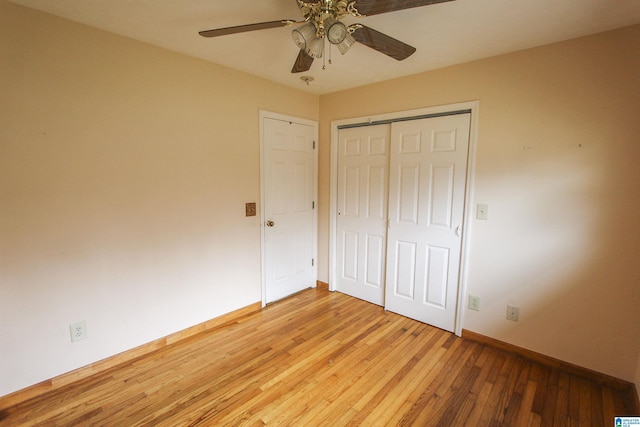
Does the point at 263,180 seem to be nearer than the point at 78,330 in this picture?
No

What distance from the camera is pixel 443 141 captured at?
258 centimetres

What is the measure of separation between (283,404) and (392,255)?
1.72 meters

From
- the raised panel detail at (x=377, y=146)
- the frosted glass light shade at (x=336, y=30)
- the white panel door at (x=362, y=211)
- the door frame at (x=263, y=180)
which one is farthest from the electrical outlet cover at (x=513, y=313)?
the frosted glass light shade at (x=336, y=30)

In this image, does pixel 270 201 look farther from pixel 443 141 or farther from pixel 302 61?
pixel 443 141

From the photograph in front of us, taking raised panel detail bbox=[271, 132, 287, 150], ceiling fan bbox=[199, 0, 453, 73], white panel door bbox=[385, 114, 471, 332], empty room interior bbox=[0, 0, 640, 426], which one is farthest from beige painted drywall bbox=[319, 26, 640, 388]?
raised panel detail bbox=[271, 132, 287, 150]

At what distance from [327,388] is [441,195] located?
5.92ft

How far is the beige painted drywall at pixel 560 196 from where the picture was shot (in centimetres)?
188

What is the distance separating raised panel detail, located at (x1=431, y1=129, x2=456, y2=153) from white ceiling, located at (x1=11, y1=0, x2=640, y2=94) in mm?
564

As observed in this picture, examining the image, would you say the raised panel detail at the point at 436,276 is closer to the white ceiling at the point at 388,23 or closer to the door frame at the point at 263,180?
the door frame at the point at 263,180

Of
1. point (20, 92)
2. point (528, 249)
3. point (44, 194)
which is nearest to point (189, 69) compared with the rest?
point (20, 92)

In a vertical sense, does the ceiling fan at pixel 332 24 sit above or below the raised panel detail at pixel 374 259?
above

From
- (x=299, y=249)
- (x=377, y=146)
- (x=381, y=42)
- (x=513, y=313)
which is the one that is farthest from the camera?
(x=299, y=249)

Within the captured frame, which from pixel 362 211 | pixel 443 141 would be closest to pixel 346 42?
pixel 443 141

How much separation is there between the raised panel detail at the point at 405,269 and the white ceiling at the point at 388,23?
1655 mm
